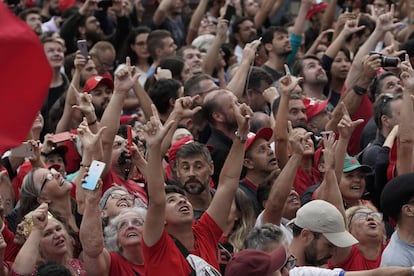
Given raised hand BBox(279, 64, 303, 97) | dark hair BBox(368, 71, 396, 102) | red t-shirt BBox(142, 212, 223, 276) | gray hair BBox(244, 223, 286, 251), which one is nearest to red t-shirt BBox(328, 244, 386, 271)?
red t-shirt BBox(142, 212, 223, 276)

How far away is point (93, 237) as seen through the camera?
7.11 m

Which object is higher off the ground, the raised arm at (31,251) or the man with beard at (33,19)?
the raised arm at (31,251)

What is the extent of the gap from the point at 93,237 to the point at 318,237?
1266 mm

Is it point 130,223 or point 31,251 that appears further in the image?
point 130,223

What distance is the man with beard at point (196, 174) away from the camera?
8227 millimetres

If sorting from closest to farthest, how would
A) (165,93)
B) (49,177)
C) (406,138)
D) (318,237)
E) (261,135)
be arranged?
(318,237), (49,177), (406,138), (261,135), (165,93)

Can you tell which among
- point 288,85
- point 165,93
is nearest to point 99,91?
point 165,93

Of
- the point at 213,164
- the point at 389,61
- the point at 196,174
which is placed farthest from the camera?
the point at 389,61

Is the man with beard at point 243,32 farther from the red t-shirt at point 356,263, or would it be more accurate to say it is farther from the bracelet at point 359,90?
the red t-shirt at point 356,263

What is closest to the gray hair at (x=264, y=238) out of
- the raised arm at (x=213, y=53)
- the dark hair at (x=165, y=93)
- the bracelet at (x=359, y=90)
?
the dark hair at (x=165, y=93)

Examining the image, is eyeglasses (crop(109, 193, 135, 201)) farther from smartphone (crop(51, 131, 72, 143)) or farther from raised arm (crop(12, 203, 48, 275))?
smartphone (crop(51, 131, 72, 143))

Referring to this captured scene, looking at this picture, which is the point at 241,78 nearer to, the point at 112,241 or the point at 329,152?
the point at 329,152

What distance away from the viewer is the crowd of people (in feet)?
23.5

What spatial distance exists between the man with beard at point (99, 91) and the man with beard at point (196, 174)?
2.08 m
